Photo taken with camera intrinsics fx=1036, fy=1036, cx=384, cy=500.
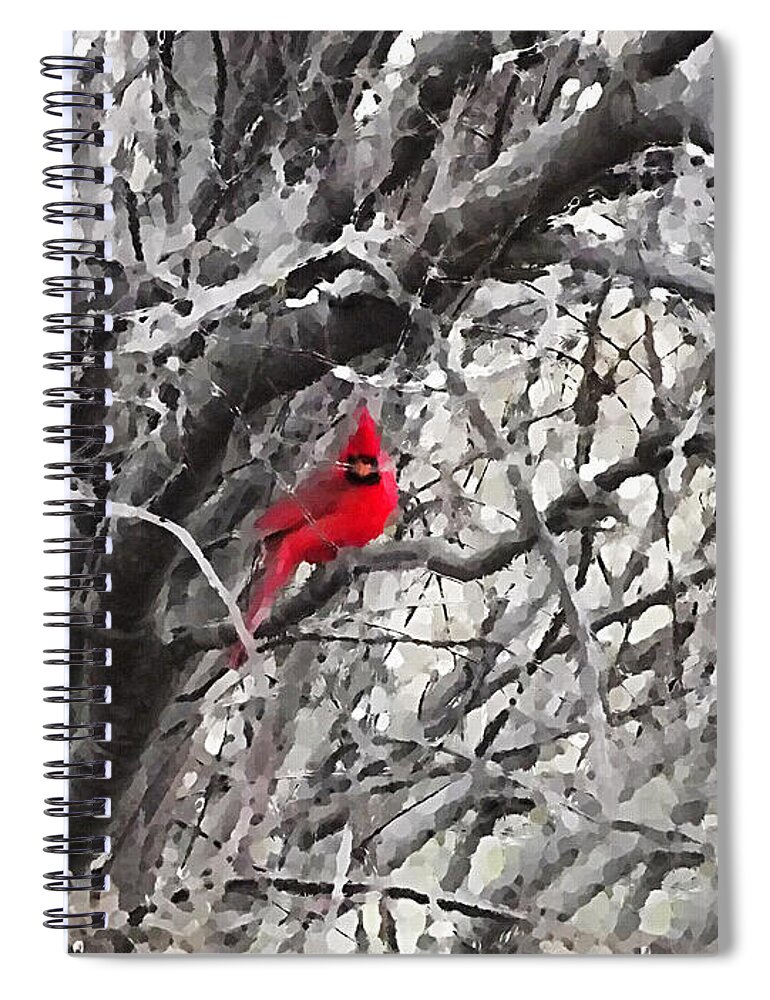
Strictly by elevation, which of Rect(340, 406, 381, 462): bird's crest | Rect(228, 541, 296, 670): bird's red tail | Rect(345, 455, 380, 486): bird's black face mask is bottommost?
Rect(228, 541, 296, 670): bird's red tail

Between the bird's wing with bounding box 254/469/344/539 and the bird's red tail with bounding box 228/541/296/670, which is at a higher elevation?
the bird's wing with bounding box 254/469/344/539

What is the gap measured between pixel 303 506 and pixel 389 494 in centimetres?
7

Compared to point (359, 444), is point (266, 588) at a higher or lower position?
lower

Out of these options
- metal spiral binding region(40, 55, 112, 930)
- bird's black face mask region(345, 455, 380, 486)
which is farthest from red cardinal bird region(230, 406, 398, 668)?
metal spiral binding region(40, 55, 112, 930)

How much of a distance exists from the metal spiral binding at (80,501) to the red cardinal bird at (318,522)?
130mm

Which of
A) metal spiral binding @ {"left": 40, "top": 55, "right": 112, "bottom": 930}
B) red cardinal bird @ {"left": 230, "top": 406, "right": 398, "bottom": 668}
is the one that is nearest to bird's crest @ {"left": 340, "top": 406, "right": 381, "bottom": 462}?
red cardinal bird @ {"left": 230, "top": 406, "right": 398, "bottom": 668}

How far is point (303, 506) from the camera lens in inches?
34.0

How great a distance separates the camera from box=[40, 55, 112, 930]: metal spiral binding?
2.82ft

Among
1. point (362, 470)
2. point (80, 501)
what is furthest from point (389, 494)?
point (80, 501)

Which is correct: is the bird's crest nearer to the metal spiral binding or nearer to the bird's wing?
the bird's wing

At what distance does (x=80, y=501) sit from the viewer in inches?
34.1

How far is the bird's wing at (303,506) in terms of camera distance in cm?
86

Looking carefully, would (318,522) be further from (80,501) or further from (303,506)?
(80,501)

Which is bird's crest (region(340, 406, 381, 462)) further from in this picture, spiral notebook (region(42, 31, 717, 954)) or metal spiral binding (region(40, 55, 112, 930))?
metal spiral binding (region(40, 55, 112, 930))
